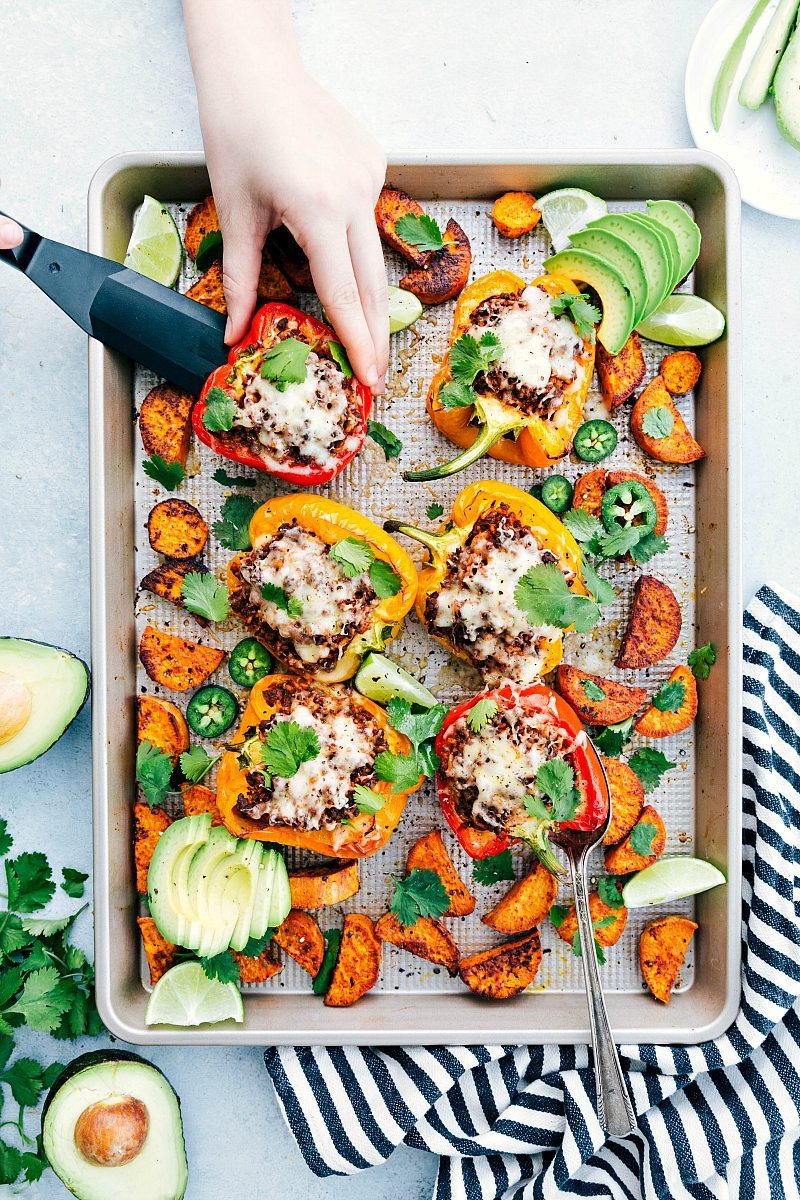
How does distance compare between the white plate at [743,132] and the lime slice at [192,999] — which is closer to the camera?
the lime slice at [192,999]

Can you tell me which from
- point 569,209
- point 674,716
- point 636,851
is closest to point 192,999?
point 636,851

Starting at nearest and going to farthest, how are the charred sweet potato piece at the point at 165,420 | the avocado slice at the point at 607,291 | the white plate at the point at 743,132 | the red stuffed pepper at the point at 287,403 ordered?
1. the red stuffed pepper at the point at 287,403
2. the avocado slice at the point at 607,291
3. the charred sweet potato piece at the point at 165,420
4. the white plate at the point at 743,132

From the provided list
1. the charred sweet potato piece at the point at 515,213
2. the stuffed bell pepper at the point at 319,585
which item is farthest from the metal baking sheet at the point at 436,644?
the stuffed bell pepper at the point at 319,585

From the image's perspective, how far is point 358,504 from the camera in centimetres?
271

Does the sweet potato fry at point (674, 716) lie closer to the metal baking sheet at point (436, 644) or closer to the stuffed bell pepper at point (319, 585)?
the metal baking sheet at point (436, 644)

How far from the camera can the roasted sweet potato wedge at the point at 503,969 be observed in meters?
2.64

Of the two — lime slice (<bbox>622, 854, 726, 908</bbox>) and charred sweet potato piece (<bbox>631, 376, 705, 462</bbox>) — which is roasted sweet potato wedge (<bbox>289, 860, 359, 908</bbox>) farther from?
charred sweet potato piece (<bbox>631, 376, 705, 462</bbox>)

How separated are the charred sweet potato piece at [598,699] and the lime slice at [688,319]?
0.96 m

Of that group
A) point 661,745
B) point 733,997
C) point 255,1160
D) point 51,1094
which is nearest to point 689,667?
point 661,745

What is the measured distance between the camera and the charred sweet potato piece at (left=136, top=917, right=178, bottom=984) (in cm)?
267

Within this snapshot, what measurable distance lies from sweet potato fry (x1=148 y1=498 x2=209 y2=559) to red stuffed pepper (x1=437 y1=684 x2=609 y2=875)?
853 mm

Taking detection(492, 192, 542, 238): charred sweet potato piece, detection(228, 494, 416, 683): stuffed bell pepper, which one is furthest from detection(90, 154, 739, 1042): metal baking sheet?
detection(228, 494, 416, 683): stuffed bell pepper

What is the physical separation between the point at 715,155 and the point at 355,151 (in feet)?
3.17

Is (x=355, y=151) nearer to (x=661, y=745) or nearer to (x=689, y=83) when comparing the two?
(x=689, y=83)
